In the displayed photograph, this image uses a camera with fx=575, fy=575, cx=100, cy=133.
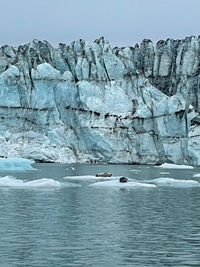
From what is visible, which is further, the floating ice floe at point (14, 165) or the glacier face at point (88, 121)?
the glacier face at point (88, 121)

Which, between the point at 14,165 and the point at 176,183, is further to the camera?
the point at 14,165

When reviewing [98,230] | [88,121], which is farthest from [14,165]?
[98,230]

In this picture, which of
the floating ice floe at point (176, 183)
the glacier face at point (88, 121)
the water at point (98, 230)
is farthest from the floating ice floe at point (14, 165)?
the water at point (98, 230)

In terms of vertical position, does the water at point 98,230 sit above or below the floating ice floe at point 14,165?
below

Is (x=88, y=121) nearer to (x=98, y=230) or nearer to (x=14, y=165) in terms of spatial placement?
(x=14, y=165)

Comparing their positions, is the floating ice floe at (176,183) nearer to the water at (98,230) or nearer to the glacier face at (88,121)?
the water at (98,230)

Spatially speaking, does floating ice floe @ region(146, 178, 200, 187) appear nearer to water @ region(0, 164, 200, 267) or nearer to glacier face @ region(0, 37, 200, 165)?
water @ region(0, 164, 200, 267)

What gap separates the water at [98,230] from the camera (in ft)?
44.0

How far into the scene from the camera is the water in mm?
13398

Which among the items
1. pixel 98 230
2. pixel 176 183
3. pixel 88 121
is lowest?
pixel 98 230

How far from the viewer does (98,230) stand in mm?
17562

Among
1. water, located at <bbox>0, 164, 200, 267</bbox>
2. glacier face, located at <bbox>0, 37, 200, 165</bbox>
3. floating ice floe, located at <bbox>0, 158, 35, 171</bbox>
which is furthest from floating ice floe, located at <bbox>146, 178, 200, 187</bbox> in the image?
glacier face, located at <bbox>0, 37, 200, 165</bbox>

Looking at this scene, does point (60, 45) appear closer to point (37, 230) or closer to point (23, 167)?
point (23, 167)

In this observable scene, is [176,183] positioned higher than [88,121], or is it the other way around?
[88,121]
